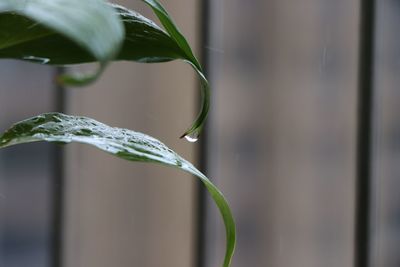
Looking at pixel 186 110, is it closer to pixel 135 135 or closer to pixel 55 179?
pixel 55 179

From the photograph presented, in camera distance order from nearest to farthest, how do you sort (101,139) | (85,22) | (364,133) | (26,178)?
(85,22)
(101,139)
(364,133)
(26,178)

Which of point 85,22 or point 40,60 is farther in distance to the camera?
point 40,60

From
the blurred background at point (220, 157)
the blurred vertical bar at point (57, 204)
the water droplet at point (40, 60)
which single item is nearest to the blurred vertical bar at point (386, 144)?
the blurred background at point (220, 157)

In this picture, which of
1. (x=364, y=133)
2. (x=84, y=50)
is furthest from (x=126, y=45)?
(x=364, y=133)

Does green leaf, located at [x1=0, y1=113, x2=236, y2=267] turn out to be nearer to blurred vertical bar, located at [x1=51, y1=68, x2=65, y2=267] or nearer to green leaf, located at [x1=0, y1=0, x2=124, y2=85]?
green leaf, located at [x1=0, y1=0, x2=124, y2=85]

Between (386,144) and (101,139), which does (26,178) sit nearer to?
(386,144)

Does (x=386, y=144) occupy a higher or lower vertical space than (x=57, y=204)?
higher

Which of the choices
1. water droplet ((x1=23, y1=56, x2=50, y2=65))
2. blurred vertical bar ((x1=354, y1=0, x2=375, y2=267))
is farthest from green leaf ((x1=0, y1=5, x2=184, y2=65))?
blurred vertical bar ((x1=354, y1=0, x2=375, y2=267))
